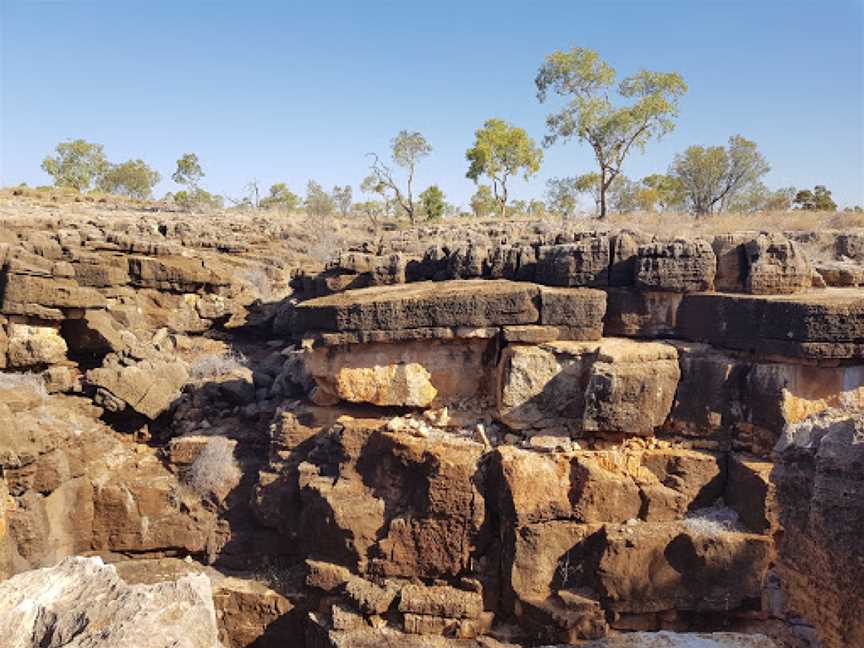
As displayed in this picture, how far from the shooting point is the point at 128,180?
40.8 metres

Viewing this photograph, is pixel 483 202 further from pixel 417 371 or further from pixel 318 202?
pixel 417 371

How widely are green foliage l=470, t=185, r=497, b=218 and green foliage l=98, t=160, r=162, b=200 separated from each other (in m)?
23.4

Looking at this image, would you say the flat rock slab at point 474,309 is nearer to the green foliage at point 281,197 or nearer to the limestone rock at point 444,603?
the limestone rock at point 444,603

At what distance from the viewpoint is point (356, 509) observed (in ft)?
20.9

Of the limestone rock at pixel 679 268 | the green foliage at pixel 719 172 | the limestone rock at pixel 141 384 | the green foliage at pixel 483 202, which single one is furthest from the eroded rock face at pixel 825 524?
the green foliage at pixel 483 202

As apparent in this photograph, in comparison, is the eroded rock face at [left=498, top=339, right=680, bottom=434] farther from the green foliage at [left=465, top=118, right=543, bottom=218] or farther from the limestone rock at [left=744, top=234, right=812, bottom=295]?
the green foliage at [left=465, top=118, right=543, bottom=218]

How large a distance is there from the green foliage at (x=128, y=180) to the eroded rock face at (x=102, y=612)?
138 feet

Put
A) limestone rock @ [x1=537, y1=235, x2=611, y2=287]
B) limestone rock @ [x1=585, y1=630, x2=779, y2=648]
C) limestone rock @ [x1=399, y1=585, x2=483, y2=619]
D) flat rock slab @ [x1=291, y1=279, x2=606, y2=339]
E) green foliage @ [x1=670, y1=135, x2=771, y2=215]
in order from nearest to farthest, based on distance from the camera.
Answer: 1. limestone rock @ [x1=585, y1=630, x2=779, y2=648]
2. limestone rock @ [x1=399, y1=585, x2=483, y2=619]
3. flat rock slab @ [x1=291, y1=279, x2=606, y2=339]
4. limestone rock @ [x1=537, y1=235, x2=611, y2=287]
5. green foliage @ [x1=670, y1=135, x2=771, y2=215]

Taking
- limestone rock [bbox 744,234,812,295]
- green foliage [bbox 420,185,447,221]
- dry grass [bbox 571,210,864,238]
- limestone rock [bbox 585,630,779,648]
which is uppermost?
green foliage [bbox 420,185,447,221]

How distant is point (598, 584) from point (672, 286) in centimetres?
332

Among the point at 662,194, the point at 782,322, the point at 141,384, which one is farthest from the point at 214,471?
the point at 662,194

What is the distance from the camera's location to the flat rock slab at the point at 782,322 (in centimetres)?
559

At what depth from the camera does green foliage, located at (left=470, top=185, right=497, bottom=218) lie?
3294 centimetres

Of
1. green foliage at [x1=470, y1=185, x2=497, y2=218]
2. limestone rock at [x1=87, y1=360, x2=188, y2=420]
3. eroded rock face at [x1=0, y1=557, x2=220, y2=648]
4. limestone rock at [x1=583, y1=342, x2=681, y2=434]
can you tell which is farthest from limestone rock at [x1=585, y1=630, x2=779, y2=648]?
green foliage at [x1=470, y1=185, x2=497, y2=218]
